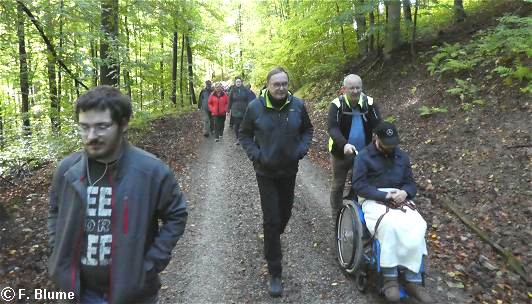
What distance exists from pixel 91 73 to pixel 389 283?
A: 796cm

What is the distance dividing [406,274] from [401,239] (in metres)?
0.41

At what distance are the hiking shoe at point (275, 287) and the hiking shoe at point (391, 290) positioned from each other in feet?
3.86

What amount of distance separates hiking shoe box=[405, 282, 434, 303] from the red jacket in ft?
34.5

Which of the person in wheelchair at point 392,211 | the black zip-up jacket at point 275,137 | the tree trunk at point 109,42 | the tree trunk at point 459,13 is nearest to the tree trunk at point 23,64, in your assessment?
the tree trunk at point 109,42

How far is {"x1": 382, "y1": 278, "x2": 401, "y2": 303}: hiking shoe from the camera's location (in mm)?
3715

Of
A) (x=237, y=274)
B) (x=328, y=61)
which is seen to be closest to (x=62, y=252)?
(x=237, y=274)

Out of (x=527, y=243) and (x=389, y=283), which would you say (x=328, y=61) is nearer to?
(x=527, y=243)

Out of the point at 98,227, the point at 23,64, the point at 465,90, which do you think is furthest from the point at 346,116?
the point at 23,64

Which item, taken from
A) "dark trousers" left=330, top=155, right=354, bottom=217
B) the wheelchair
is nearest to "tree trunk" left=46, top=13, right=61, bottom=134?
"dark trousers" left=330, top=155, right=354, bottom=217

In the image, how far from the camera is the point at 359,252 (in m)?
4.12

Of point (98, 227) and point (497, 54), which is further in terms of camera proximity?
point (497, 54)

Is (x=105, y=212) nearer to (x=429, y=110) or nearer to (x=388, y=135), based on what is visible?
(x=388, y=135)

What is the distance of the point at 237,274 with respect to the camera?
192 inches

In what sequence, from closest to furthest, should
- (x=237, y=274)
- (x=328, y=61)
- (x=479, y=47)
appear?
(x=237, y=274) < (x=479, y=47) < (x=328, y=61)
